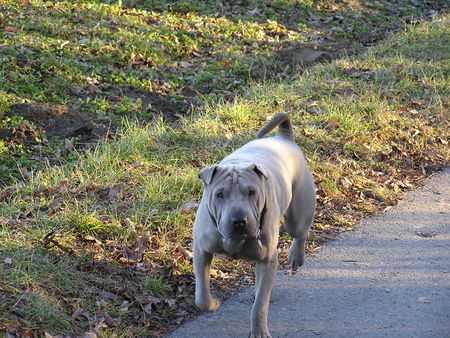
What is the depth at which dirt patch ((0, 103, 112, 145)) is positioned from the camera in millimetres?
8719

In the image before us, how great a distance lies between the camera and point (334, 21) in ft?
50.1

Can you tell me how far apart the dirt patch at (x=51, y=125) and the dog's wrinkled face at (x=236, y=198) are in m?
4.22

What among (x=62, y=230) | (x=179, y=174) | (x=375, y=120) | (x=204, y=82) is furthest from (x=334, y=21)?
(x=62, y=230)

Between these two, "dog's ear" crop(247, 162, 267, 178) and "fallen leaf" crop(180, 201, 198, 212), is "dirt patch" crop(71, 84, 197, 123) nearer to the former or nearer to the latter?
"fallen leaf" crop(180, 201, 198, 212)

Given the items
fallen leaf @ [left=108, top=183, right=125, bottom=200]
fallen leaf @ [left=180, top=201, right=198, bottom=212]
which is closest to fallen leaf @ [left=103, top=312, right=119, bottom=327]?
fallen leaf @ [left=180, top=201, right=198, bottom=212]

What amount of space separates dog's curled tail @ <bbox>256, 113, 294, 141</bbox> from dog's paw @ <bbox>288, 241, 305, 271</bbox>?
861 mm

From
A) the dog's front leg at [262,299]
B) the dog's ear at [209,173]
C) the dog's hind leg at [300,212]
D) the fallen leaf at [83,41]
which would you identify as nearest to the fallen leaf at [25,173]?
the dog's hind leg at [300,212]

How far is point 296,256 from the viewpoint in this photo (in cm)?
577

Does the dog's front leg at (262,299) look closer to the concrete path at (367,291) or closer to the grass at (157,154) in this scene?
the concrete path at (367,291)

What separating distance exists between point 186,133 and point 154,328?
3.46m

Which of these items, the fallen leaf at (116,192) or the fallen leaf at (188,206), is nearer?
the fallen leaf at (188,206)

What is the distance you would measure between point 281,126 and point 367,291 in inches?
56.6

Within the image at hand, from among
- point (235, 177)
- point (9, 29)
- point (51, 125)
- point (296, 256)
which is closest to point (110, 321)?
point (235, 177)

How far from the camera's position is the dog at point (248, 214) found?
4.46 m
